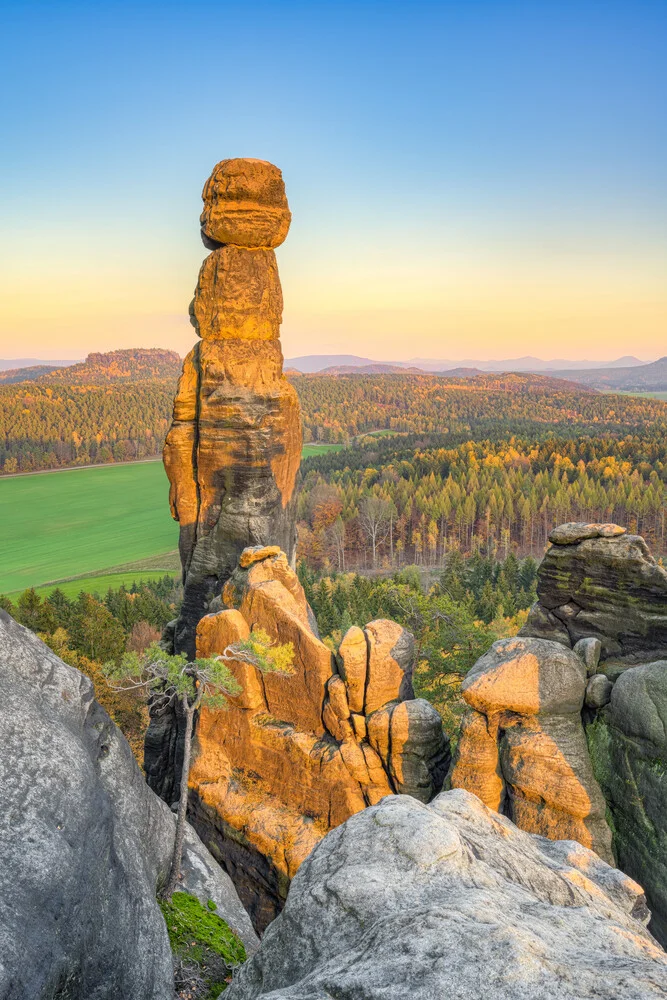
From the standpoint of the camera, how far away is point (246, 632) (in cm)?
1834

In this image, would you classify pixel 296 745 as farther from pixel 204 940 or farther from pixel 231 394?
pixel 231 394

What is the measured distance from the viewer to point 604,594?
16516 mm

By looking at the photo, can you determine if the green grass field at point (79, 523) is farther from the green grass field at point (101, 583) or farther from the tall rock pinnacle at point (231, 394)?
the tall rock pinnacle at point (231, 394)

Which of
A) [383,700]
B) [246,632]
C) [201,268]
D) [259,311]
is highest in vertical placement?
[201,268]

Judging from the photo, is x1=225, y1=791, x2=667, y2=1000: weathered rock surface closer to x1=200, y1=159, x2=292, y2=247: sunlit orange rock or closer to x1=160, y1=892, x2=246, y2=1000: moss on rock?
x1=160, y1=892, x2=246, y2=1000: moss on rock

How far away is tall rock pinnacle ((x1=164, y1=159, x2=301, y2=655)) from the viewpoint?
23.3 m

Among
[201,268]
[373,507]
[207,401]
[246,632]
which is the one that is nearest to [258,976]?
[246,632]

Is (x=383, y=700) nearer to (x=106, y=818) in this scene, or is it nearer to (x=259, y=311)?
(x=106, y=818)

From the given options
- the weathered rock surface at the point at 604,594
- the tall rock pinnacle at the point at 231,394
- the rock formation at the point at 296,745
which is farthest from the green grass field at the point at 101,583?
the weathered rock surface at the point at 604,594

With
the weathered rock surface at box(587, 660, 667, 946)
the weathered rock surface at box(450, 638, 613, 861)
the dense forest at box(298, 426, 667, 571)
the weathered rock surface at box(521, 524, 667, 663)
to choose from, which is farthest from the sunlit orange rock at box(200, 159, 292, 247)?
the dense forest at box(298, 426, 667, 571)

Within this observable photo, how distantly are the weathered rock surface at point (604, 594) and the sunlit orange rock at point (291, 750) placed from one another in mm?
4249

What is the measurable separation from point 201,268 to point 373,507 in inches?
3151

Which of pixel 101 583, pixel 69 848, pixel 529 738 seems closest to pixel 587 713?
pixel 529 738

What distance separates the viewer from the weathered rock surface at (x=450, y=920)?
543cm
